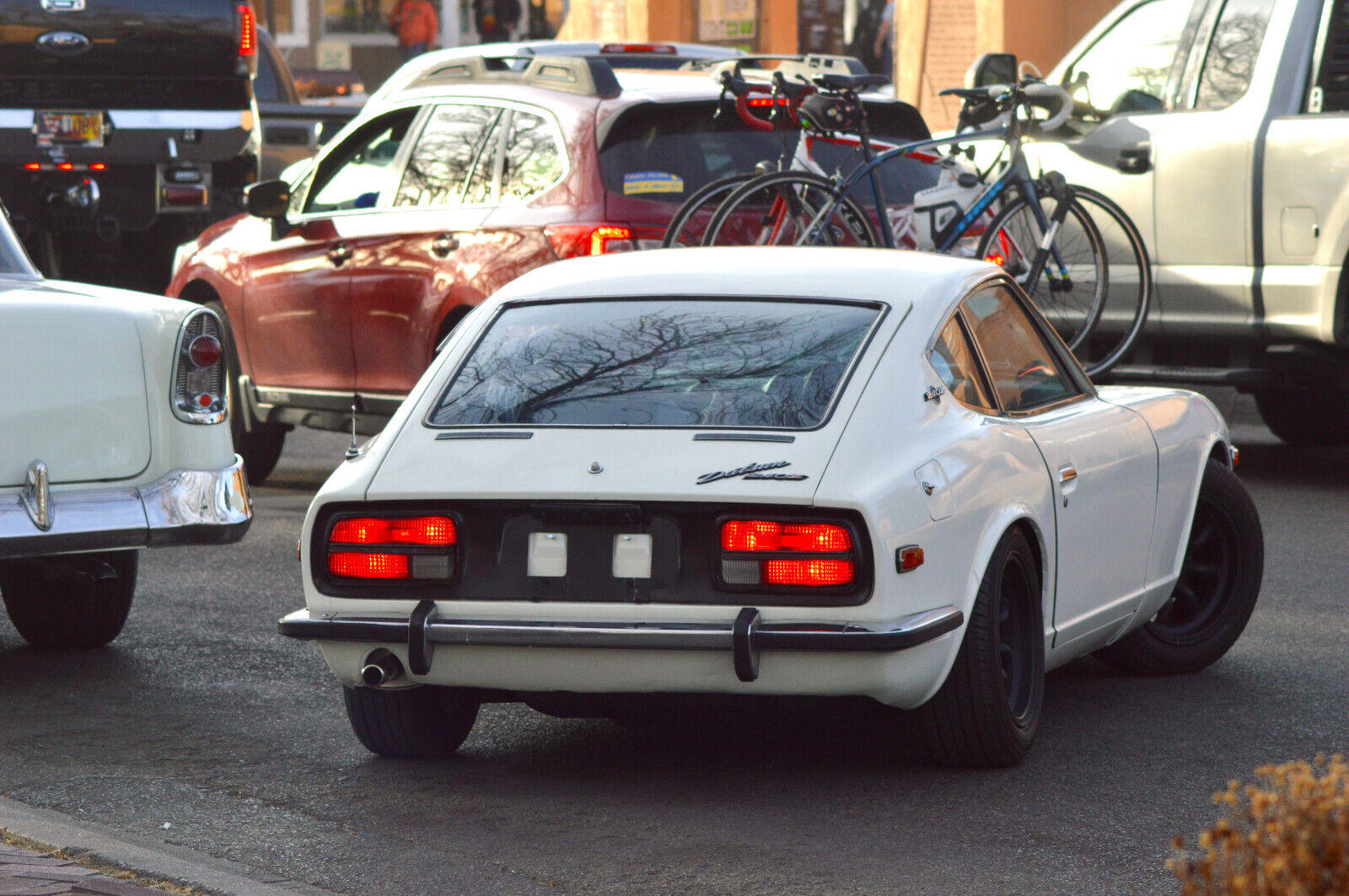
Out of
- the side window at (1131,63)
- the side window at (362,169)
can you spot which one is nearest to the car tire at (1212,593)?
the side window at (362,169)

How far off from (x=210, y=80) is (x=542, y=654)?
484 inches

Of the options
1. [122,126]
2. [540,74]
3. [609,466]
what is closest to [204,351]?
[609,466]

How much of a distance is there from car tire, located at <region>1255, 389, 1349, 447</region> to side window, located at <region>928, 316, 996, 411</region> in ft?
22.1

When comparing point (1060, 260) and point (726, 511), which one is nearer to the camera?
point (726, 511)

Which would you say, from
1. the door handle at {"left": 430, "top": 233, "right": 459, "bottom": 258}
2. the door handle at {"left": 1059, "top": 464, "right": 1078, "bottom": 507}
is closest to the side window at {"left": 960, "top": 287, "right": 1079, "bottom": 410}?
the door handle at {"left": 1059, "top": 464, "right": 1078, "bottom": 507}

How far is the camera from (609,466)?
5203 millimetres

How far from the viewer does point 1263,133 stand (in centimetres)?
1042

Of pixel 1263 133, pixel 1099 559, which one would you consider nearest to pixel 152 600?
pixel 1099 559

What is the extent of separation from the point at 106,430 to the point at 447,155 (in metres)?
3.66

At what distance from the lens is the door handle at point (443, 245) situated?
955 centimetres

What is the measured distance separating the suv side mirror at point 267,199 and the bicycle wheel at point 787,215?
90.3 inches

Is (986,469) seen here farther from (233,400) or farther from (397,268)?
(233,400)

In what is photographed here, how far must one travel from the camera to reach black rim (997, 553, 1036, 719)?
5.61 m

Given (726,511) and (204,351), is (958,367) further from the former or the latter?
(204,351)
